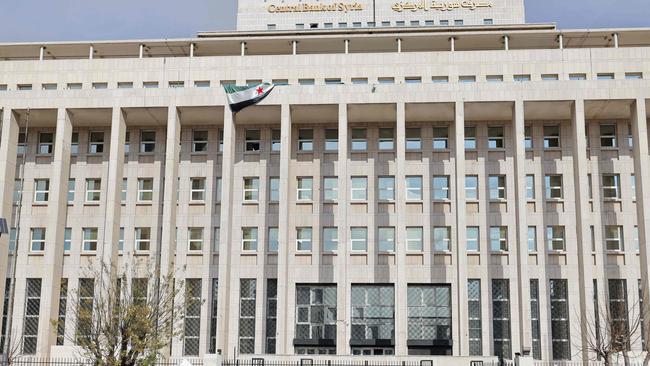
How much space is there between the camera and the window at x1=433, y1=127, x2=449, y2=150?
5138 cm

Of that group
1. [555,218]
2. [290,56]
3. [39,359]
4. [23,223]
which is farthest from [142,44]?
[555,218]

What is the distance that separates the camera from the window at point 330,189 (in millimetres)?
51125

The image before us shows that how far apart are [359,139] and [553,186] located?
41.1 ft

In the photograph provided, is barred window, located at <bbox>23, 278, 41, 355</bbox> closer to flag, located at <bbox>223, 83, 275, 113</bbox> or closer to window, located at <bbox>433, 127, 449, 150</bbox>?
flag, located at <bbox>223, 83, 275, 113</bbox>

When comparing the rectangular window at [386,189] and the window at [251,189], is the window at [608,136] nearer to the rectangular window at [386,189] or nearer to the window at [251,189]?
the rectangular window at [386,189]

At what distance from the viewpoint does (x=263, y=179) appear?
51469 mm

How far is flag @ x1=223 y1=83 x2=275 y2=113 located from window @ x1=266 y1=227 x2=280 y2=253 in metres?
7.91

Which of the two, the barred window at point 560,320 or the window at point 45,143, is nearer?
the barred window at point 560,320

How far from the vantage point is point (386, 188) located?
50969 mm

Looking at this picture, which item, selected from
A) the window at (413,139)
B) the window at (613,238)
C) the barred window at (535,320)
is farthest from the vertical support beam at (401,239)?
the window at (613,238)

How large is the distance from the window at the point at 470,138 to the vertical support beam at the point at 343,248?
8177mm

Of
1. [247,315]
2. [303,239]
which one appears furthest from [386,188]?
[247,315]

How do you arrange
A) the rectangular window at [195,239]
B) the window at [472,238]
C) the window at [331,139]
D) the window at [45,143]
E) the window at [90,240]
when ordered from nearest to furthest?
the window at [472,238], the rectangular window at [195,239], the window at [90,240], the window at [331,139], the window at [45,143]

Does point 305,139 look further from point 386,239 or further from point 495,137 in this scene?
point 495,137
